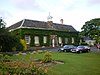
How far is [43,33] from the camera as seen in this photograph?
4950cm

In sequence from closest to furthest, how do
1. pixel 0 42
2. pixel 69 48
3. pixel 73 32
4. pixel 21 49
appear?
pixel 0 42 < pixel 69 48 < pixel 21 49 < pixel 73 32

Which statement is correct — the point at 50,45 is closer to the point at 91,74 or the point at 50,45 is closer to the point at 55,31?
the point at 55,31

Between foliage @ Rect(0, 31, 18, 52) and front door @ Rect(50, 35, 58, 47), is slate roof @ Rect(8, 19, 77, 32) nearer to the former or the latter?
front door @ Rect(50, 35, 58, 47)

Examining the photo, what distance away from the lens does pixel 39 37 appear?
48594 millimetres

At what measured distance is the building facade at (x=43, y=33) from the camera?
4622 cm

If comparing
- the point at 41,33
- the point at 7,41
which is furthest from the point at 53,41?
the point at 7,41

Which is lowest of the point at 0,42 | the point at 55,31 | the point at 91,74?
the point at 91,74

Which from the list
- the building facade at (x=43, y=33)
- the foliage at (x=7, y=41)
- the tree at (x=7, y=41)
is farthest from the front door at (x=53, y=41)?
the foliage at (x=7, y=41)

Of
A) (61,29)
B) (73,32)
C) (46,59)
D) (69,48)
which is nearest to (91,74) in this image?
(46,59)

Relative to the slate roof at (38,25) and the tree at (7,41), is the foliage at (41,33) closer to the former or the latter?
the slate roof at (38,25)

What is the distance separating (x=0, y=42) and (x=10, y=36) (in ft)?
7.35

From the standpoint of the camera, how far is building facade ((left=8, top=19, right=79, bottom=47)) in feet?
152

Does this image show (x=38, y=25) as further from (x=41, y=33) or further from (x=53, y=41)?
(x=53, y=41)

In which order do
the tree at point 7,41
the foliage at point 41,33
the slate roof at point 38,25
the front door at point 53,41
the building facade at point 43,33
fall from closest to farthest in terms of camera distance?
the tree at point 7,41 → the foliage at point 41,33 → the building facade at point 43,33 → the slate roof at point 38,25 → the front door at point 53,41
